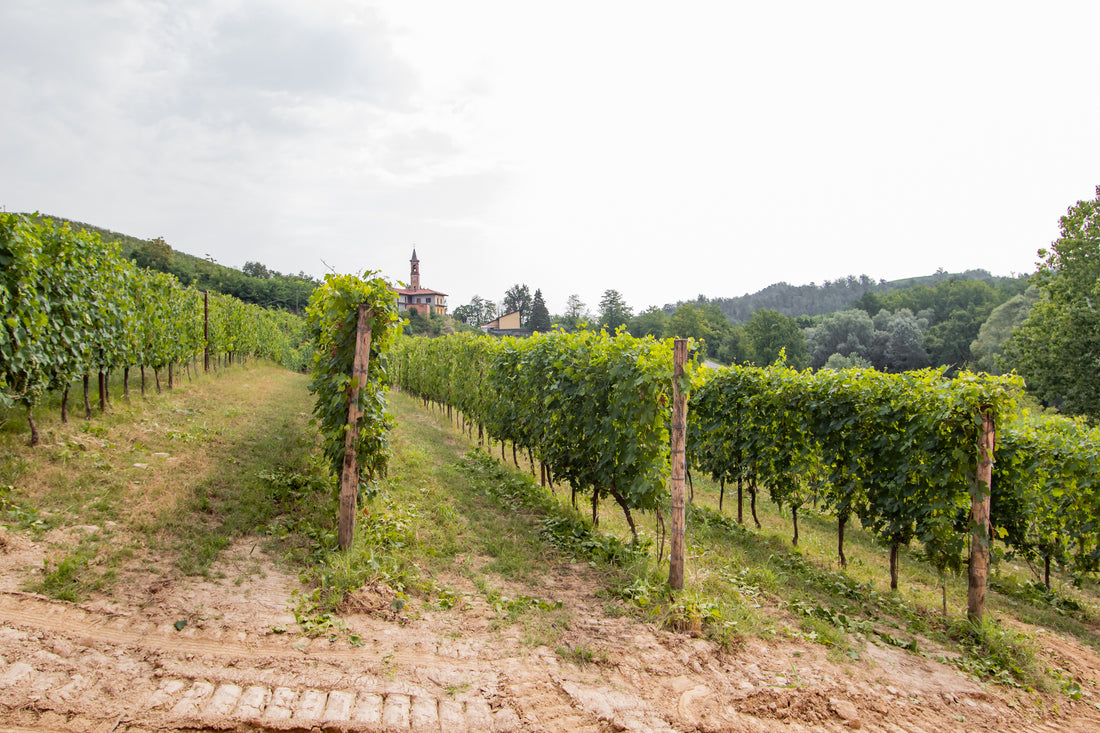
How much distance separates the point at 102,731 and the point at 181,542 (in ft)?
9.31

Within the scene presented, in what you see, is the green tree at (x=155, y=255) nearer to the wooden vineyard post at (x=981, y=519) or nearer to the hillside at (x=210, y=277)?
the hillside at (x=210, y=277)

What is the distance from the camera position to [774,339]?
6600 cm

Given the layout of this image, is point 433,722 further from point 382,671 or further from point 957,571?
point 957,571

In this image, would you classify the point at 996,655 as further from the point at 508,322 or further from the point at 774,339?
the point at 508,322

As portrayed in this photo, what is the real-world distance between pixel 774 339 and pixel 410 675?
69.1 meters

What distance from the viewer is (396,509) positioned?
23.7 ft

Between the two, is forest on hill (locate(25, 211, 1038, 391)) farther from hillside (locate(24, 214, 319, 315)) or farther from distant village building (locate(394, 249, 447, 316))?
distant village building (locate(394, 249, 447, 316))

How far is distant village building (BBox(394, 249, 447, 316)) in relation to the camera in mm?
97500

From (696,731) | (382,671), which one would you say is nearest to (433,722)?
(382,671)

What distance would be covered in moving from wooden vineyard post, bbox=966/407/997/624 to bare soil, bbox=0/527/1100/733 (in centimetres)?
84

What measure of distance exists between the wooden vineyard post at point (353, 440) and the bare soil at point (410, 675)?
816mm

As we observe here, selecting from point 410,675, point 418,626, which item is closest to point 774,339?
point 418,626

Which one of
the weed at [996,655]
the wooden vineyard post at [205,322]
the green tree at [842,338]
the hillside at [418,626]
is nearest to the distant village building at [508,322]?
the green tree at [842,338]

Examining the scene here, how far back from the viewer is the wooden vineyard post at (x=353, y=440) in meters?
5.77
